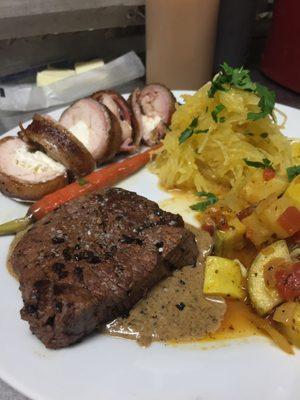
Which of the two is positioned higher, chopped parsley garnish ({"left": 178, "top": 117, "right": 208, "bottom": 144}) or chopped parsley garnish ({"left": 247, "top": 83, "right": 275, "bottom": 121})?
chopped parsley garnish ({"left": 247, "top": 83, "right": 275, "bottom": 121})

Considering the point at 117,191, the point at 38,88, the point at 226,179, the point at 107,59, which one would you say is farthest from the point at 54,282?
the point at 107,59

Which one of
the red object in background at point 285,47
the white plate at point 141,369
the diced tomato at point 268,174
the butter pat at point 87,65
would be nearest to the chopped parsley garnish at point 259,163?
the diced tomato at point 268,174

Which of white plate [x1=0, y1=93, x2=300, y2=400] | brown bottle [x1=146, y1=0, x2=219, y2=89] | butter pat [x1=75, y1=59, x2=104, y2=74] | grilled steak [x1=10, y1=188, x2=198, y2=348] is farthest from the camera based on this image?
butter pat [x1=75, y1=59, x2=104, y2=74]

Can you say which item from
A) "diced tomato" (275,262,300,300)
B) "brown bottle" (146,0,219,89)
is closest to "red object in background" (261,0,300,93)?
"brown bottle" (146,0,219,89)

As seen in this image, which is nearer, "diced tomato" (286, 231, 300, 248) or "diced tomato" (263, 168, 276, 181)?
"diced tomato" (286, 231, 300, 248)

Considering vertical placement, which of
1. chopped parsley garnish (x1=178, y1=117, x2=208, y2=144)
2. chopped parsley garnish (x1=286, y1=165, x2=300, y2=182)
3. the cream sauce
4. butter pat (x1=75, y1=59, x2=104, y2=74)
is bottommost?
the cream sauce

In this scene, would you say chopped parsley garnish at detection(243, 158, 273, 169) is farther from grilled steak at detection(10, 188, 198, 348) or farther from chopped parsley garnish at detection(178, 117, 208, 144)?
grilled steak at detection(10, 188, 198, 348)
